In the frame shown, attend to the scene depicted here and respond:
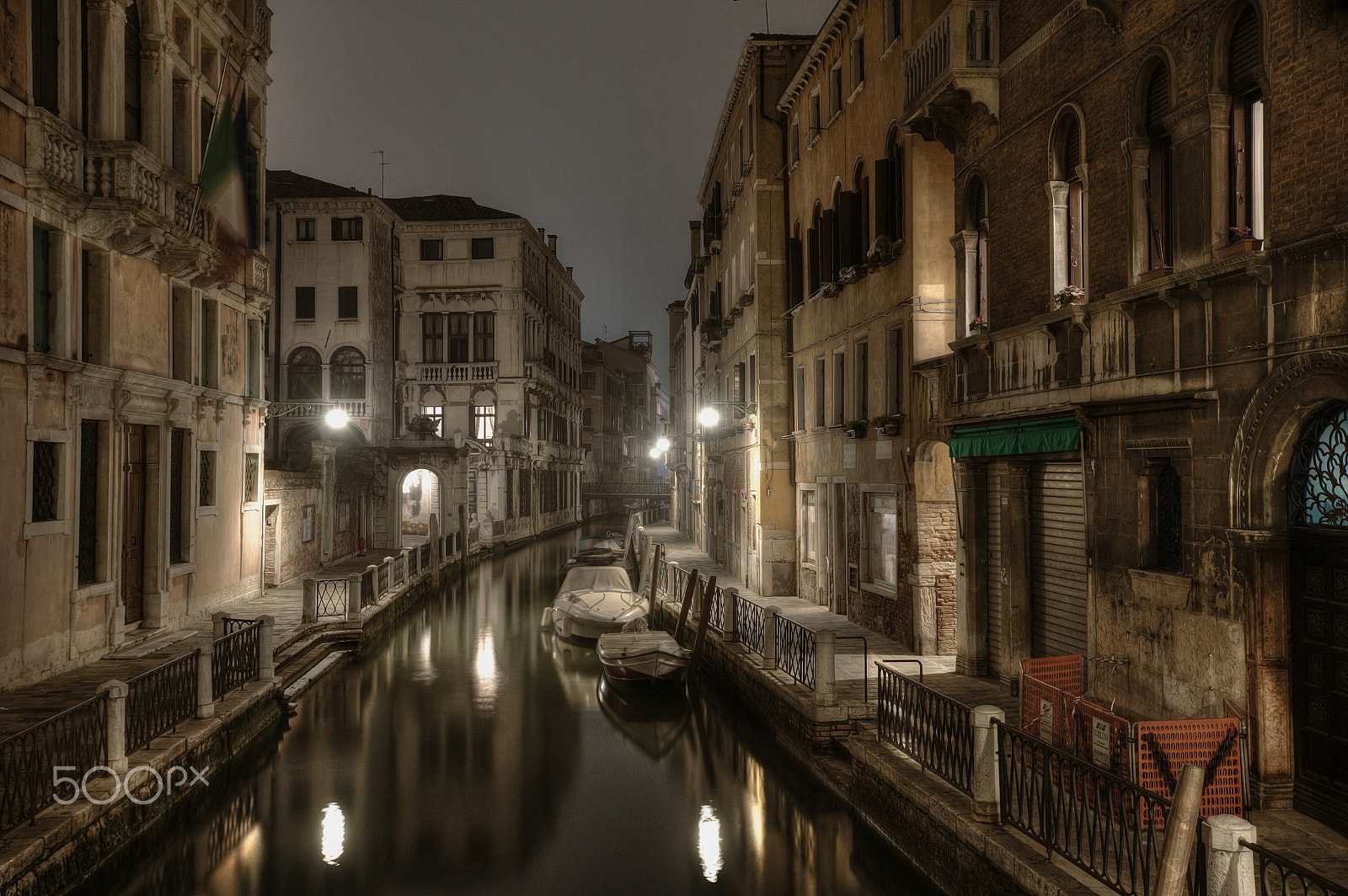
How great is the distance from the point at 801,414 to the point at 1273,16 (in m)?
13.0

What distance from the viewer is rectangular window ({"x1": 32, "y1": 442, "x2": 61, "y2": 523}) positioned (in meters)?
11.7

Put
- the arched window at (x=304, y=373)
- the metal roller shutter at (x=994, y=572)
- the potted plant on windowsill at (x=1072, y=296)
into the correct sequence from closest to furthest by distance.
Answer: the potted plant on windowsill at (x=1072, y=296)
the metal roller shutter at (x=994, y=572)
the arched window at (x=304, y=373)

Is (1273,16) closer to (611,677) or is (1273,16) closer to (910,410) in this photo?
(910,410)

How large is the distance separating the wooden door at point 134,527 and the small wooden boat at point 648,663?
23.3 ft

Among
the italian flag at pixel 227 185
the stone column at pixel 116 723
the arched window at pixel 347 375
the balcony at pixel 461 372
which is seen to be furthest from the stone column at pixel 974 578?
the balcony at pixel 461 372

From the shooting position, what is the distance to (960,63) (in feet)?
35.5

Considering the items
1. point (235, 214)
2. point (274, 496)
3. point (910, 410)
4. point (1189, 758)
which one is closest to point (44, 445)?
point (235, 214)

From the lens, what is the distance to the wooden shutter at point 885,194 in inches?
546

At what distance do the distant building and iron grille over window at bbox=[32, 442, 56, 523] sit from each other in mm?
31

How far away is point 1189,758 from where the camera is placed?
6.50m

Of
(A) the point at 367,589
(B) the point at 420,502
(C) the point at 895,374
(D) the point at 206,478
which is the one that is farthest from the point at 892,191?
(B) the point at 420,502

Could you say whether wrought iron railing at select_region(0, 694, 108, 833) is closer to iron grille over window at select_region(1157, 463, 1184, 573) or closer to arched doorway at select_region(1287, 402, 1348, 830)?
iron grille over window at select_region(1157, 463, 1184, 573)

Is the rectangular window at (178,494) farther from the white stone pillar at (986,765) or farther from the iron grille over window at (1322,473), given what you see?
the iron grille over window at (1322,473)

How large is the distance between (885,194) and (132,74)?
11.2 m
